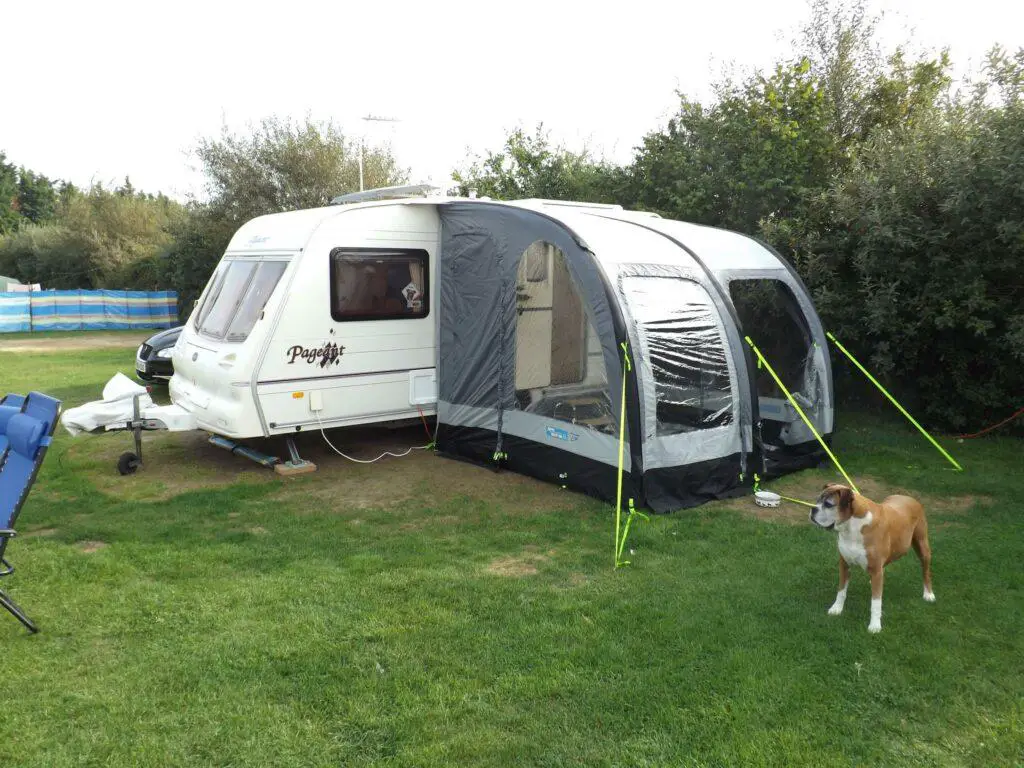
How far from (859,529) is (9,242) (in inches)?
1551

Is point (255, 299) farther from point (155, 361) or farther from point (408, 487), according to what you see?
point (155, 361)

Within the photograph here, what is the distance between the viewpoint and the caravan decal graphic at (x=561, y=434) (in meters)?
6.62

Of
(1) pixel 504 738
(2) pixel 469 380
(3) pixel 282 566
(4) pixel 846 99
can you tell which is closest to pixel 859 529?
(1) pixel 504 738

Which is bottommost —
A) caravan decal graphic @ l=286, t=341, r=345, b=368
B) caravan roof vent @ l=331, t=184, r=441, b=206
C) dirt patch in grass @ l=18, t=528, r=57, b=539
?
dirt patch in grass @ l=18, t=528, r=57, b=539

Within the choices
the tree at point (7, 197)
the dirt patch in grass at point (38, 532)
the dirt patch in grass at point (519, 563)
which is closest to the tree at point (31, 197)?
the tree at point (7, 197)

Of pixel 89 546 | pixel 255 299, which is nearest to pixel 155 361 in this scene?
pixel 255 299

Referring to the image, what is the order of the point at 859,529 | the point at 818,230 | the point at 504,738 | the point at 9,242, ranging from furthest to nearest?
the point at 9,242 < the point at 818,230 < the point at 859,529 < the point at 504,738

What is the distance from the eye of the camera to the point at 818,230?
372 inches

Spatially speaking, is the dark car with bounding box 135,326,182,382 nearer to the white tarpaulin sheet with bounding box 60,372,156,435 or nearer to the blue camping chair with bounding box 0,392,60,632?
the white tarpaulin sheet with bounding box 60,372,156,435

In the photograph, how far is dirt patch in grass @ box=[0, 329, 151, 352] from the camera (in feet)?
61.2

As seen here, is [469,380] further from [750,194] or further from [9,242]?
[9,242]

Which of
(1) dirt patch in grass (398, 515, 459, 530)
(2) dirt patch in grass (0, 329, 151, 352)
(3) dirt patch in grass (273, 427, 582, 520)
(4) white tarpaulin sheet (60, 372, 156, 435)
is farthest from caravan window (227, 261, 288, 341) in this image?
(2) dirt patch in grass (0, 329, 151, 352)

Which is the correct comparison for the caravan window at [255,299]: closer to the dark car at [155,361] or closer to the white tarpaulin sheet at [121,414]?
the white tarpaulin sheet at [121,414]

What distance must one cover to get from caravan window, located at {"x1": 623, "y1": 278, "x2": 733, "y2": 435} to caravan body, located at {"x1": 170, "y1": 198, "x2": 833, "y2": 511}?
0.04 feet
